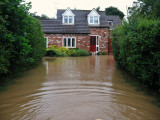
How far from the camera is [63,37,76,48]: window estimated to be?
26770 mm

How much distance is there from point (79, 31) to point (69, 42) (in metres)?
2.21

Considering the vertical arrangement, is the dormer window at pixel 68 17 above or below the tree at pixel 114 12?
below

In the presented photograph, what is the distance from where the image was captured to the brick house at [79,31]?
1050 inches

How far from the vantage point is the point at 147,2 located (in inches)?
1380

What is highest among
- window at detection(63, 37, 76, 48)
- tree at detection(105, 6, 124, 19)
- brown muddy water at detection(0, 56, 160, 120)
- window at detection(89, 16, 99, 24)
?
tree at detection(105, 6, 124, 19)

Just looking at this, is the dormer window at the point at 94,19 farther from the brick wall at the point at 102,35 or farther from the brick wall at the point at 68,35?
the brick wall at the point at 68,35

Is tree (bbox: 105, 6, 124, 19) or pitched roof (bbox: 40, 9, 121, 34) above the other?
tree (bbox: 105, 6, 124, 19)

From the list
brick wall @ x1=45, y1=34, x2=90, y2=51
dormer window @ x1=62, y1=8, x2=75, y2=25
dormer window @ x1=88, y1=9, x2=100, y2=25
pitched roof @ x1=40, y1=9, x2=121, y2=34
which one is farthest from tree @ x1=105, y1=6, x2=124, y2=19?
brick wall @ x1=45, y1=34, x2=90, y2=51

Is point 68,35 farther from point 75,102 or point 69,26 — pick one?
point 75,102

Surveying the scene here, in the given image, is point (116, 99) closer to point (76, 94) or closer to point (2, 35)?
point (76, 94)

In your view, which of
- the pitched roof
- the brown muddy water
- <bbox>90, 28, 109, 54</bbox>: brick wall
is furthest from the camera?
<bbox>90, 28, 109, 54</bbox>: brick wall

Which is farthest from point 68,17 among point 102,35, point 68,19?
point 102,35

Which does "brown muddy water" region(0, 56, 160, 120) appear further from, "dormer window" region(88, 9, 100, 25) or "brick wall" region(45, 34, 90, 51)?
"dormer window" region(88, 9, 100, 25)

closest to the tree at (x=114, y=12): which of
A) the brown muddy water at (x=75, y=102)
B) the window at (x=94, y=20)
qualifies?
the window at (x=94, y=20)
